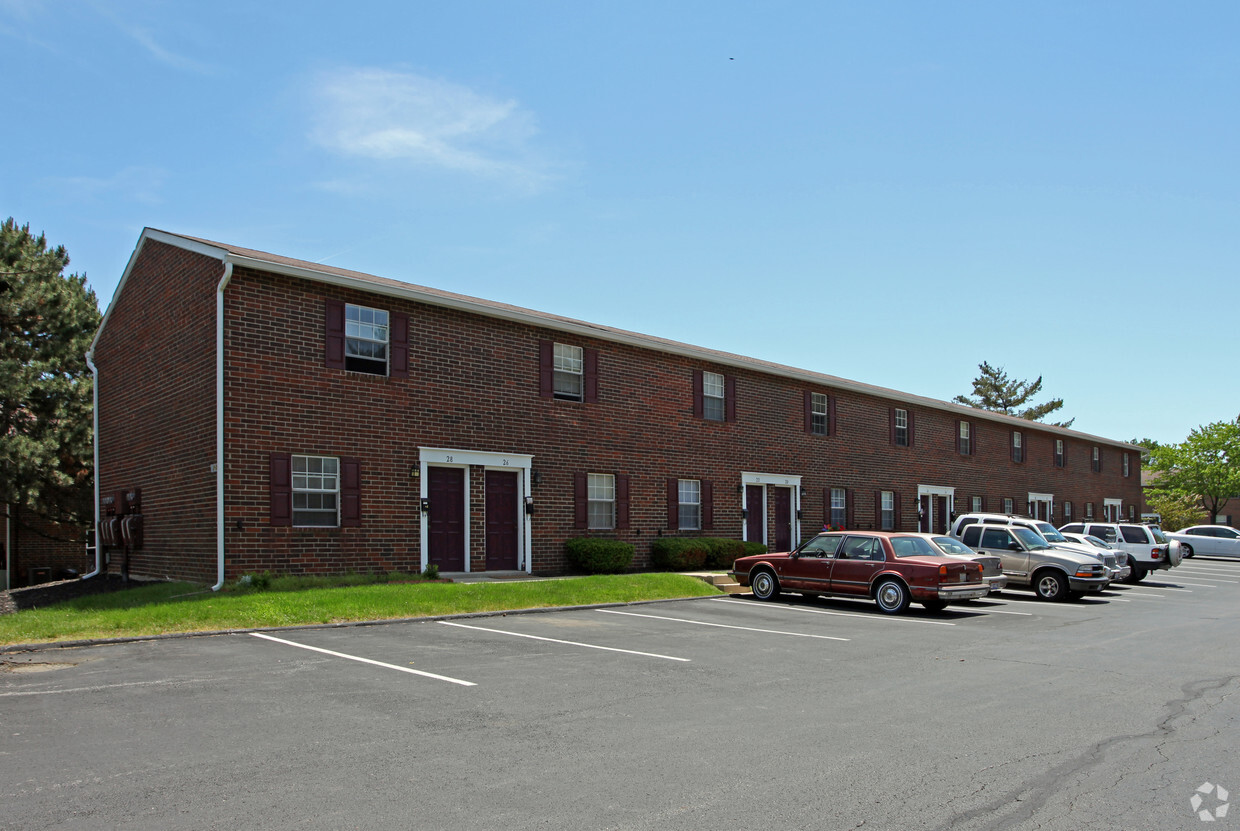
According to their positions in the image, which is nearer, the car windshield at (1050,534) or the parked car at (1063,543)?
the parked car at (1063,543)

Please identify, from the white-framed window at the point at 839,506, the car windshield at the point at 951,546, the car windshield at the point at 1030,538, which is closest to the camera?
the car windshield at the point at 951,546

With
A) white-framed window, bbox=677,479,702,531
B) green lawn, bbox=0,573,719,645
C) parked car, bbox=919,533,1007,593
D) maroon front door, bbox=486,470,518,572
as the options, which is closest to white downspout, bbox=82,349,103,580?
green lawn, bbox=0,573,719,645

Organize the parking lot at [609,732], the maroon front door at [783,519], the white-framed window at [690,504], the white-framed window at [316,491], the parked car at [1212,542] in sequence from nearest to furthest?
the parking lot at [609,732]
the white-framed window at [316,491]
the white-framed window at [690,504]
the maroon front door at [783,519]
the parked car at [1212,542]

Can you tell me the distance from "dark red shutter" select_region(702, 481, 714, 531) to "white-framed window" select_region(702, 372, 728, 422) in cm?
187

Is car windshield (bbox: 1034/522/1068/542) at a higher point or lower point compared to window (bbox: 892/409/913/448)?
lower

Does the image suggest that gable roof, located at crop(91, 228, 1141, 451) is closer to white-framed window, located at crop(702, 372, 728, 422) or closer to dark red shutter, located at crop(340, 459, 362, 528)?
white-framed window, located at crop(702, 372, 728, 422)

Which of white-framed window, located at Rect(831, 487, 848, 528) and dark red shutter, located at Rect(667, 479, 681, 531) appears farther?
white-framed window, located at Rect(831, 487, 848, 528)

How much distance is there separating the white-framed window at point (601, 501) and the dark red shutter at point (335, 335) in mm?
7001

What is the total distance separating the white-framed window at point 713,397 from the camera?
26.2m

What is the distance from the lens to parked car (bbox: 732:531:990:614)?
16641 millimetres

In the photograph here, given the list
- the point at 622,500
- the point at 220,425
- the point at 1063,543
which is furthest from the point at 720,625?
the point at 1063,543

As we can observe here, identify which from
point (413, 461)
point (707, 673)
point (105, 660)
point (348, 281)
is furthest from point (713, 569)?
point (105, 660)

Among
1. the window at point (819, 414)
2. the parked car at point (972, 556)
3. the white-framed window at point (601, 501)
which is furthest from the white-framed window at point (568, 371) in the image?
the window at point (819, 414)

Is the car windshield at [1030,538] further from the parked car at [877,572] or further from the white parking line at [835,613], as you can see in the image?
the white parking line at [835,613]
